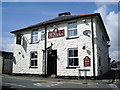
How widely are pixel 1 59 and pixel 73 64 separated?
480 inches

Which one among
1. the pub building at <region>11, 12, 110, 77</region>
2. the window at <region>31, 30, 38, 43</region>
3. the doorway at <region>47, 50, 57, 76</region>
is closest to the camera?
the pub building at <region>11, 12, 110, 77</region>

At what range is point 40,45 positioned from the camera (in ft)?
54.1

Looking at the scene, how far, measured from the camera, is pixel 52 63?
1572 cm

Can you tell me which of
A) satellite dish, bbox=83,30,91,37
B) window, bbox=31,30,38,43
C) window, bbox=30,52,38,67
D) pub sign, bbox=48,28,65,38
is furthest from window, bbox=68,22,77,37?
window, bbox=30,52,38,67

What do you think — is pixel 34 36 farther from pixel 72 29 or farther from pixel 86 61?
pixel 86 61

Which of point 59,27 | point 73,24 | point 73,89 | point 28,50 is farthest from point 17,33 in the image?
point 73,89

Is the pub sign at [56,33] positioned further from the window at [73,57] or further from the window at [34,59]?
the window at [34,59]

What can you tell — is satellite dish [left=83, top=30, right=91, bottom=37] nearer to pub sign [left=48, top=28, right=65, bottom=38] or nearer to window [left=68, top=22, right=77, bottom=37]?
window [left=68, top=22, right=77, bottom=37]

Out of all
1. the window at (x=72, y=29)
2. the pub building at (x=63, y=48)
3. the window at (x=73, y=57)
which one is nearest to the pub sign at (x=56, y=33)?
the pub building at (x=63, y=48)

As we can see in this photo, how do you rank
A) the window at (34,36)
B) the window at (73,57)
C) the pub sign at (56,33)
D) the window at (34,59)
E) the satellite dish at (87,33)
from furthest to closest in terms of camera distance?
the window at (34,36)
the window at (34,59)
the pub sign at (56,33)
the window at (73,57)
the satellite dish at (87,33)

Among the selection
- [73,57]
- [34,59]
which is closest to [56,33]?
[73,57]

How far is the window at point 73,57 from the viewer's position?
45.6ft

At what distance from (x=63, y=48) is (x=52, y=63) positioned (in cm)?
238

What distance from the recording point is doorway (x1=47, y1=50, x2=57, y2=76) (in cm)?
1538
